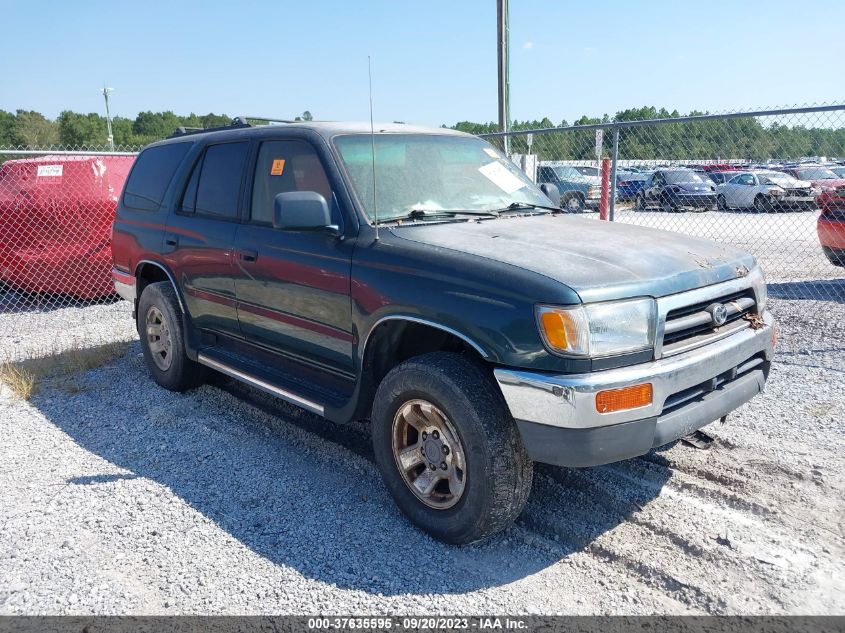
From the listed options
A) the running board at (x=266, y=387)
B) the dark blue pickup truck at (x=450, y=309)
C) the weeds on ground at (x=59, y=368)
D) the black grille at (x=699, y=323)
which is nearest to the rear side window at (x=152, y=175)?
the dark blue pickup truck at (x=450, y=309)

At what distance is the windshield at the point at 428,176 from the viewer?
3963 mm

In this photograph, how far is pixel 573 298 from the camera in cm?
287

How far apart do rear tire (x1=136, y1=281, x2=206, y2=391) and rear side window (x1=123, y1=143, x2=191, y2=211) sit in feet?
2.26

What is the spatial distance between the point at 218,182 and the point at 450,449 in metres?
2.67

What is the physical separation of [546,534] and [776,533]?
107cm

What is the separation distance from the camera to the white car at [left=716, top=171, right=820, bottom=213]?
42.4 feet

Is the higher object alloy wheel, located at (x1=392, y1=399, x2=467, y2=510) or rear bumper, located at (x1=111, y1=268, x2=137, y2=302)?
rear bumper, located at (x1=111, y1=268, x2=137, y2=302)

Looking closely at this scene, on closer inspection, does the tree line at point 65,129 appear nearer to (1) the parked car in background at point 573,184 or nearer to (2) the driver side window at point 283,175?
(1) the parked car in background at point 573,184

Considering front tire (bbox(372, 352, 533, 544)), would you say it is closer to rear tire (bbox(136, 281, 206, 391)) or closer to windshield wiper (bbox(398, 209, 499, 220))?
windshield wiper (bbox(398, 209, 499, 220))

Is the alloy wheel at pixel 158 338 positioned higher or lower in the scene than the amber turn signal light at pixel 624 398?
lower

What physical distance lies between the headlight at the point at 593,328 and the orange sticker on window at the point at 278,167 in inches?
84.2

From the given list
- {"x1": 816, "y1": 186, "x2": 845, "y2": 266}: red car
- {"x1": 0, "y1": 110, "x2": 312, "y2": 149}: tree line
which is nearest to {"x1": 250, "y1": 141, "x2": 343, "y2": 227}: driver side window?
{"x1": 816, "y1": 186, "x2": 845, "y2": 266}: red car

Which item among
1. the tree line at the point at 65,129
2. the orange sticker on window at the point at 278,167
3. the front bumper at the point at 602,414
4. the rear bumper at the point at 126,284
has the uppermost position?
the tree line at the point at 65,129

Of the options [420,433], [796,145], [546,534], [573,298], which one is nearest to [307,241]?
[420,433]
